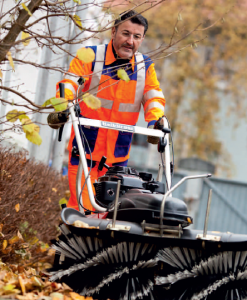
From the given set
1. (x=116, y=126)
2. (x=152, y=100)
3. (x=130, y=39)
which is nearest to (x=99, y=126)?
(x=116, y=126)

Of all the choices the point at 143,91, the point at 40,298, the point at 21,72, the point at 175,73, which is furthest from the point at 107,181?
the point at 175,73

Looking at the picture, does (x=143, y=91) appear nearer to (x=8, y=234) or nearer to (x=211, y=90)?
(x=8, y=234)

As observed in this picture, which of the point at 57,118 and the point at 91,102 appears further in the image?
the point at 57,118

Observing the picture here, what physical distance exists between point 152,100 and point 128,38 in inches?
20.9

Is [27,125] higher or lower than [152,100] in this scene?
lower

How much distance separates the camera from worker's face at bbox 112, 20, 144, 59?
15.6 ft

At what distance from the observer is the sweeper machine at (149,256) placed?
3.35 meters

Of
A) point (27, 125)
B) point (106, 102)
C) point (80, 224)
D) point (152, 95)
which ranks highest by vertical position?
point (152, 95)

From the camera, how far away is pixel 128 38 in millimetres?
4770

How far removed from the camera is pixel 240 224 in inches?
562

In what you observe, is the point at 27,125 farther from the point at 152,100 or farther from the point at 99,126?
the point at 152,100

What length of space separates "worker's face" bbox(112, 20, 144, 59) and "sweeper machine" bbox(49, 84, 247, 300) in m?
1.55

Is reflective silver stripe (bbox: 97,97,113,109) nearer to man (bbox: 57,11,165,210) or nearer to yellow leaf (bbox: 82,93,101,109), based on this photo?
man (bbox: 57,11,165,210)

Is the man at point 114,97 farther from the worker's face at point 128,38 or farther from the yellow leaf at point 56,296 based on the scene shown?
the yellow leaf at point 56,296
